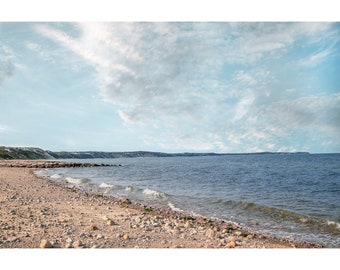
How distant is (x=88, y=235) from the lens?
278 inches

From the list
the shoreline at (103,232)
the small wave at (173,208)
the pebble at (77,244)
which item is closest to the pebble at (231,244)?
the shoreline at (103,232)

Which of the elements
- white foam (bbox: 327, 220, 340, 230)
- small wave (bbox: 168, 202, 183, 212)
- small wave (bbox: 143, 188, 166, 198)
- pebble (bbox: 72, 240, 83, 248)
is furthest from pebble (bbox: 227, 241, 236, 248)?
small wave (bbox: 143, 188, 166, 198)

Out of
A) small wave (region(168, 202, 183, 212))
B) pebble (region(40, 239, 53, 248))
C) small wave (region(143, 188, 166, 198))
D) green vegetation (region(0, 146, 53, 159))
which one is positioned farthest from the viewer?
green vegetation (region(0, 146, 53, 159))

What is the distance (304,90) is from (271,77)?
3.77ft

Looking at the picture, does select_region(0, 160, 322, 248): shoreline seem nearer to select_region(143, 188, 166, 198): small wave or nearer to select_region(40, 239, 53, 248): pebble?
select_region(40, 239, 53, 248): pebble

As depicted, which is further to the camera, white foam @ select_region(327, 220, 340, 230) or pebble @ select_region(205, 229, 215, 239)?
white foam @ select_region(327, 220, 340, 230)

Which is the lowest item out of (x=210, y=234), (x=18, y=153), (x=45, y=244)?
(x=45, y=244)

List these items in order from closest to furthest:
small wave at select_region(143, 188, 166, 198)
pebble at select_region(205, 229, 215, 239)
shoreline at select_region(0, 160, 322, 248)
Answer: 1. shoreline at select_region(0, 160, 322, 248)
2. pebble at select_region(205, 229, 215, 239)
3. small wave at select_region(143, 188, 166, 198)

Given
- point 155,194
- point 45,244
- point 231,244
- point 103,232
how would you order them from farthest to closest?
point 155,194
point 103,232
point 231,244
point 45,244

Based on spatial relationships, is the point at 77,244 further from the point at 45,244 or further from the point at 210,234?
the point at 210,234

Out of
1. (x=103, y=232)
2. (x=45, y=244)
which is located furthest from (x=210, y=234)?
(x=45, y=244)

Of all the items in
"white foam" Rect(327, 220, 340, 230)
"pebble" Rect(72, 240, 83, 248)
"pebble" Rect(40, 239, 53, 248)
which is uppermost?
"white foam" Rect(327, 220, 340, 230)
